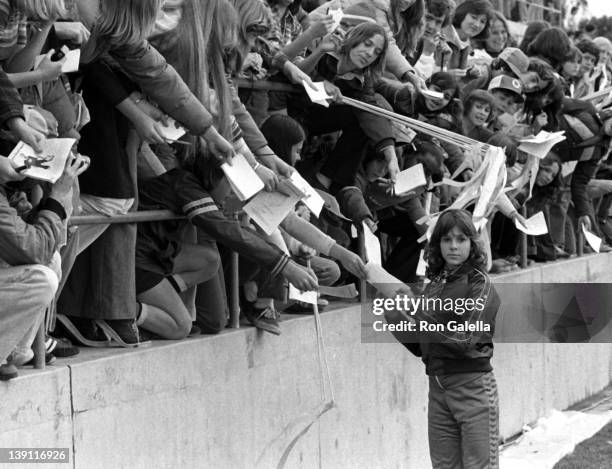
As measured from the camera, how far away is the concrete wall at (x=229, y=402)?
501 cm

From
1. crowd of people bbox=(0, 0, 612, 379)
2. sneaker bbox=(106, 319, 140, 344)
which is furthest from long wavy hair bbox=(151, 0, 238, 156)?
sneaker bbox=(106, 319, 140, 344)

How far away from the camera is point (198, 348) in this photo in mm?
5910

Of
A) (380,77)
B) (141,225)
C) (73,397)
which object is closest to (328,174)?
(380,77)

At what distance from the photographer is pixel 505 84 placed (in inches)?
356

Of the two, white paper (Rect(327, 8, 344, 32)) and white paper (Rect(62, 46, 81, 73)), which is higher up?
white paper (Rect(62, 46, 81, 73))

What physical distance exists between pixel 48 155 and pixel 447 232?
7.20 ft

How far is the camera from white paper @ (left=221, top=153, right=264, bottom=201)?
5742mm

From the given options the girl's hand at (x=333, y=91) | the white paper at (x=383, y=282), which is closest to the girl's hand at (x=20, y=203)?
the white paper at (x=383, y=282)

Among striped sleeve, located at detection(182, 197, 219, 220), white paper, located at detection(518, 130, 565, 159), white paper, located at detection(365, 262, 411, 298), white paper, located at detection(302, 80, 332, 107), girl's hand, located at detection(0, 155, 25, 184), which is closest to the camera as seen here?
girl's hand, located at detection(0, 155, 25, 184)

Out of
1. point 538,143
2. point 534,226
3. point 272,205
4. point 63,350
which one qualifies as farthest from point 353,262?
point 538,143

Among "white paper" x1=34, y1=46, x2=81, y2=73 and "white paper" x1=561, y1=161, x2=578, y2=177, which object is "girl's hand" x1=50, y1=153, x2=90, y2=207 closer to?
"white paper" x1=34, y1=46, x2=81, y2=73

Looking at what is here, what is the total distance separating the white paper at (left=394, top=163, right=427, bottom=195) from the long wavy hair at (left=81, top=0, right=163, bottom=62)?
2761 mm

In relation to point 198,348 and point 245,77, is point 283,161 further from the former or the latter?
point 198,348

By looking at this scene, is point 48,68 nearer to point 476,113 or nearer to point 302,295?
point 302,295
